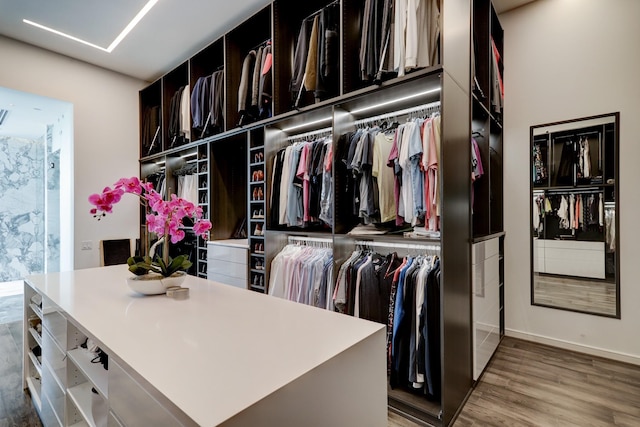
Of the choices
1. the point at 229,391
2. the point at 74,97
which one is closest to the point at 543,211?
the point at 229,391

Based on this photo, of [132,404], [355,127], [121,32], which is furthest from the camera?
[121,32]

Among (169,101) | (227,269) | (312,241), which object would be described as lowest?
(227,269)

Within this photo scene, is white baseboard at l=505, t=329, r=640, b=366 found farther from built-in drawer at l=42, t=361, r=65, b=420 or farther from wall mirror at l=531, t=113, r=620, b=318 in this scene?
built-in drawer at l=42, t=361, r=65, b=420

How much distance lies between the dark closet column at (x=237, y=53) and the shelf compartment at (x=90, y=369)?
2378 mm

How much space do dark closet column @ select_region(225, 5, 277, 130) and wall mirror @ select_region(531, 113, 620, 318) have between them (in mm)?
2876

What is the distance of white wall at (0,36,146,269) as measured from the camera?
369 centimetres

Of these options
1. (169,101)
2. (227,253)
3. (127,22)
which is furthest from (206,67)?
(227,253)

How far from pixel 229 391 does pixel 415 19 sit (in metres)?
2.19

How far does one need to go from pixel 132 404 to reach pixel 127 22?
3.79 metres

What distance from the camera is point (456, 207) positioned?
2035mm

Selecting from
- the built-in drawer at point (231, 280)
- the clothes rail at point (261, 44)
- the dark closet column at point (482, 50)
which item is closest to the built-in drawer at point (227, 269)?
the built-in drawer at point (231, 280)

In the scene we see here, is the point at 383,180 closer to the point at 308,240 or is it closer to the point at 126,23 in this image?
the point at 308,240

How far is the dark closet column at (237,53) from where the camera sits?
323 centimetres

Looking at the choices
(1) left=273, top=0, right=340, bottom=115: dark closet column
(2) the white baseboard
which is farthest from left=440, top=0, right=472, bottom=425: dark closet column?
(2) the white baseboard
